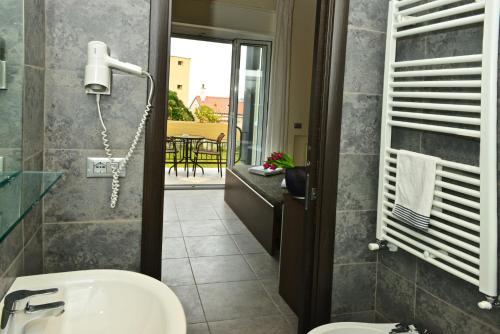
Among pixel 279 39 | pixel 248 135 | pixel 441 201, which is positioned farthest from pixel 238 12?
pixel 441 201

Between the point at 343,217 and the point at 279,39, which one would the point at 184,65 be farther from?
the point at 343,217

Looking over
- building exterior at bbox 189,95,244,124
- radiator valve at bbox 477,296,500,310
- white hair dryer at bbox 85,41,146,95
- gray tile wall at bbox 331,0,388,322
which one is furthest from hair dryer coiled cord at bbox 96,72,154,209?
building exterior at bbox 189,95,244,124

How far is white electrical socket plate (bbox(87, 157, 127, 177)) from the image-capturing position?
69.1 inches

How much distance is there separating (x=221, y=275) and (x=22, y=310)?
2.36 metres

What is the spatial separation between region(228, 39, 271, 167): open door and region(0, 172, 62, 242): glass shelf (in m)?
5.25

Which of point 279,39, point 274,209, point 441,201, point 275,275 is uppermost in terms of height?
point 279,39

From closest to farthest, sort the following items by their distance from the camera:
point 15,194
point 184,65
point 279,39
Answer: point 15,194
point 279,39
point 184,65

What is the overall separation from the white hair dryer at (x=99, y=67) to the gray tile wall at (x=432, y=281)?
4.30ft

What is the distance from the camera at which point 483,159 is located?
147cm

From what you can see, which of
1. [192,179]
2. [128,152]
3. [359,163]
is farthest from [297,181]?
[192,179]

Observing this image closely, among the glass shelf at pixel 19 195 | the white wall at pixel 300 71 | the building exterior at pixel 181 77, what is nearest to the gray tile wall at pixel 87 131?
the glass shelf at pixel 19 195

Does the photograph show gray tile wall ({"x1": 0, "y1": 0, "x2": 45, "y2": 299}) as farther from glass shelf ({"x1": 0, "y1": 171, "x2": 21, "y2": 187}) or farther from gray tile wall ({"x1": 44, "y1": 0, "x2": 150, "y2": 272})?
glass shelf ({"x1": 0, "y1": 171, "x2": 21, "y2": 187})

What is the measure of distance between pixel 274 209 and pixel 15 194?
280 cm

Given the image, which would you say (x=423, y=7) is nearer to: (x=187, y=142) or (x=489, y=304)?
(x=489, y=304)
